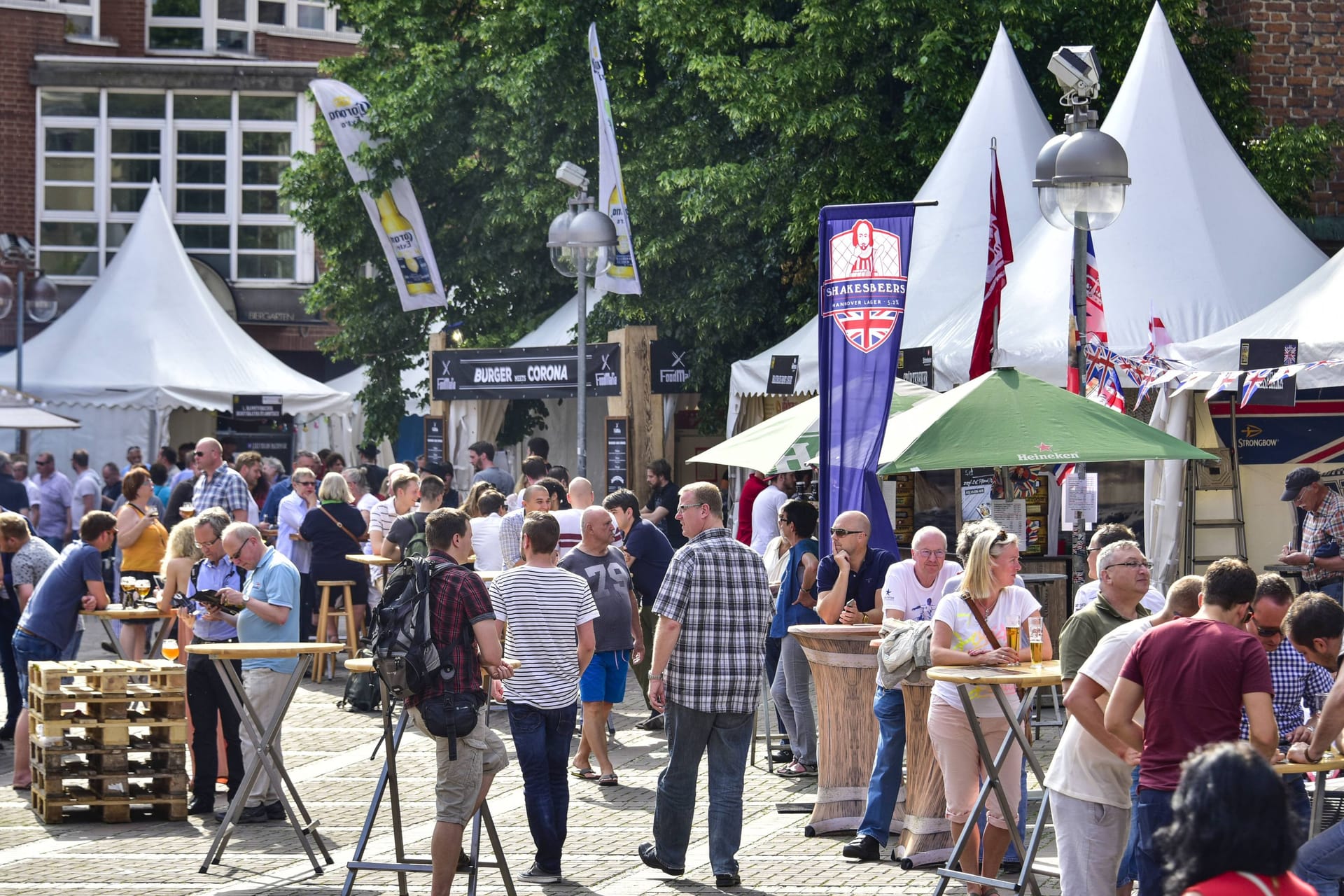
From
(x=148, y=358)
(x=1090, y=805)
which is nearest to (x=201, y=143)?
(x=148, y=358)

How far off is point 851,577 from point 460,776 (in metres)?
2.97

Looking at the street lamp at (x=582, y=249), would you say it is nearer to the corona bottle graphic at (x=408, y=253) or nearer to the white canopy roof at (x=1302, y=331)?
the white canopy roof at (x=1302, y=331)

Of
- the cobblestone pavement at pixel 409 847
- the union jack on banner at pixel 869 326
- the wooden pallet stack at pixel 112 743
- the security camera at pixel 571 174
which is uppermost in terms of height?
the security camera at pixel 571 174

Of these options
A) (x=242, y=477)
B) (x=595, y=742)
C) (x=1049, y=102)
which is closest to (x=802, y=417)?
(x=595, y=742)

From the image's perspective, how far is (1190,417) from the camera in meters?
14.4

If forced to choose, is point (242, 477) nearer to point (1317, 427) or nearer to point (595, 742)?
point (595, 742)

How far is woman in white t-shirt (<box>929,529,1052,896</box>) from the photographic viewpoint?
7680 mm

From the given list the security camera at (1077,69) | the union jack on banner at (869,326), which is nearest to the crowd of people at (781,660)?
the union jack on banner at (869,326)

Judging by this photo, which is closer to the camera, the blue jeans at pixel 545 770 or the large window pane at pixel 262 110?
the blue jeans at pixel 545 770

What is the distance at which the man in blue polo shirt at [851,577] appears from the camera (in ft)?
30.9

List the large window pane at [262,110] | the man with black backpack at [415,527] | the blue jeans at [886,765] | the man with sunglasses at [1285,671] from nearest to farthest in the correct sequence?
the man with sunglasses at [1285,671] → the blue jeans at [886,765] → the man with black backpack at [415,527] → the large window pane at [262,110]

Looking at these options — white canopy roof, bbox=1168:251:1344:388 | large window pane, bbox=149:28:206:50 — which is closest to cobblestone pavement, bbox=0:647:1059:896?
white canopy roof, bbox=1168:251:1344:388

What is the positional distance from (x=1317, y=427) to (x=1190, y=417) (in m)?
1.54

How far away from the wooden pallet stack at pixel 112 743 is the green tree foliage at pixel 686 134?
1068 cm
